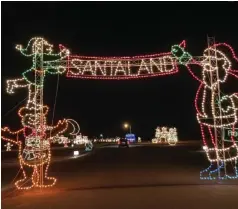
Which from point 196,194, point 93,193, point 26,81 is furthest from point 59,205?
point 26,81

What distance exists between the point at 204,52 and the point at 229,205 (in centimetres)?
693

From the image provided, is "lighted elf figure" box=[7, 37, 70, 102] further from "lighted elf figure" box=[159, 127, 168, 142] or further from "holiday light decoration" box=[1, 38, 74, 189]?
"lighted elf figure" box=[159, 127, 168, 142]

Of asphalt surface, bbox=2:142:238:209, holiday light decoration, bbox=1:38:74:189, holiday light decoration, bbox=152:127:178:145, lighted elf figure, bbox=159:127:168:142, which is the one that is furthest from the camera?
lighted elf figure, bbox=159:127:168:142

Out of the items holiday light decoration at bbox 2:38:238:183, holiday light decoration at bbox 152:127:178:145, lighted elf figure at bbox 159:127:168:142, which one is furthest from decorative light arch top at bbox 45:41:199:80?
lighted elf figure at bbox 159:127:168:142

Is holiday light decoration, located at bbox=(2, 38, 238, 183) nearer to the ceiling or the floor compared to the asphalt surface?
nearer to the ceiling

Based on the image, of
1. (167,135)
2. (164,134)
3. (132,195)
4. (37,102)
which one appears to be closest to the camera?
(132,195)

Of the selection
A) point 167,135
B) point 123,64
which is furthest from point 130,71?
point 167,135

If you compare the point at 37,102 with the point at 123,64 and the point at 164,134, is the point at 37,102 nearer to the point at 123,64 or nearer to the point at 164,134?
the point at 123,64

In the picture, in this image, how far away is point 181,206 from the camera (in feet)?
28.9

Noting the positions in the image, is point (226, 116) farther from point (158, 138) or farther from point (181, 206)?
point (158, 138)

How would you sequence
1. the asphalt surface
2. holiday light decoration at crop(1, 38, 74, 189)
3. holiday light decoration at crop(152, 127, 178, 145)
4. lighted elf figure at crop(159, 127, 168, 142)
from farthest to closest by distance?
lighted elf figure at crop(159, 127, 168, 142)
holiday light decoration at crop(152, 127, 178, 145)
holiday light decoration at crop(1, 38, 74, 189)
the asphalt surface

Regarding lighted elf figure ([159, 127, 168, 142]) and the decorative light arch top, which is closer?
the decorative light arch top

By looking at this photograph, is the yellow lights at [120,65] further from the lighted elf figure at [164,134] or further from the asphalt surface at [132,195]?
the lighted elf figure at [164,134]

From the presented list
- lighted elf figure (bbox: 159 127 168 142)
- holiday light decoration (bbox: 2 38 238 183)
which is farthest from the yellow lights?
lighted elf figure (bbox: 159 127 168 142)
